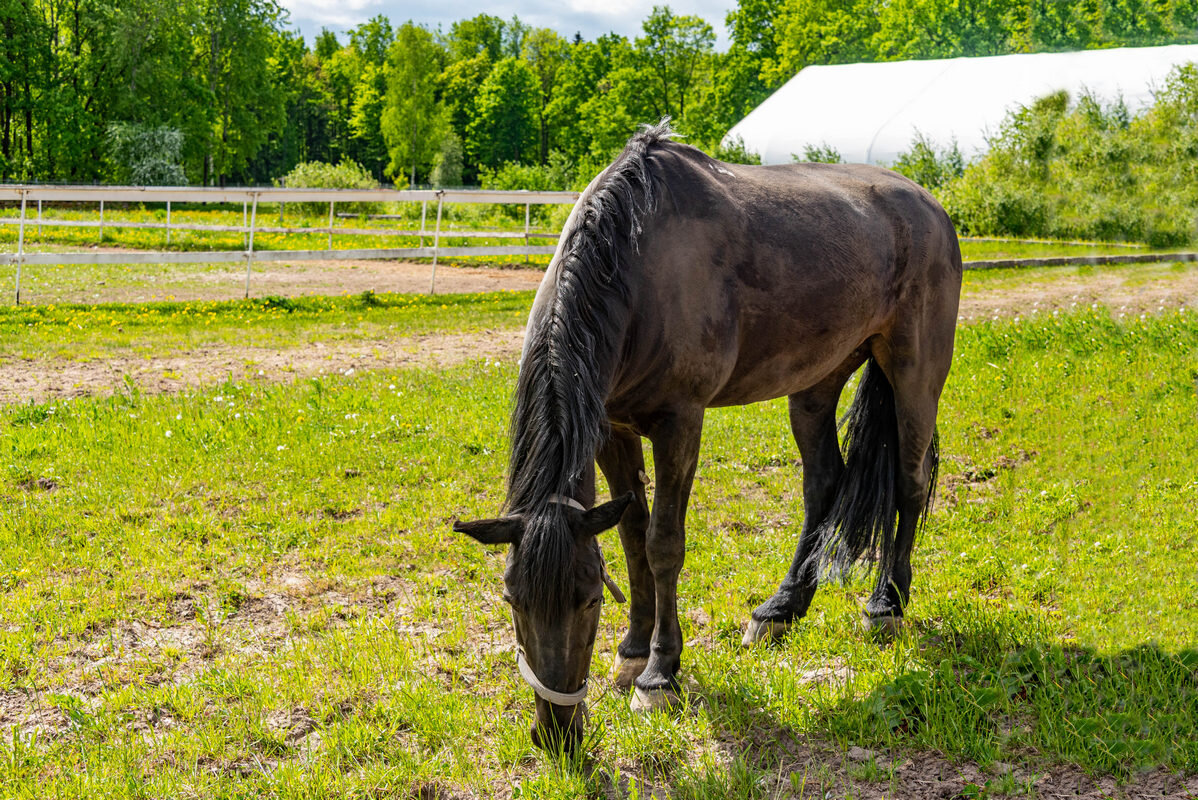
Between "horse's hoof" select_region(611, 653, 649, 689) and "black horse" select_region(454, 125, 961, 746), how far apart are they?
0.01 meters

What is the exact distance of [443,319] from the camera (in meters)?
12.6

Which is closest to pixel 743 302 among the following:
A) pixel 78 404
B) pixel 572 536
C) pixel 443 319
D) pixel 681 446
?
pixel 681 446

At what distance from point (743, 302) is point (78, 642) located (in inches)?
127

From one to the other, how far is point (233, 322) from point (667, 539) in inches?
385

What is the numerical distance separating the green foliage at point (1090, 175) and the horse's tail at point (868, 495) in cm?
1129

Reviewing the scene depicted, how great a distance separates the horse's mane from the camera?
2.68 meters

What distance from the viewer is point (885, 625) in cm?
429

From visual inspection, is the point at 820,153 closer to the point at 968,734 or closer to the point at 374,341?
the point at 374,341

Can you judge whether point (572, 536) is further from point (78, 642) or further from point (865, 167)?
point (865, 167)

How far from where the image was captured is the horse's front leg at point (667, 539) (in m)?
3.49

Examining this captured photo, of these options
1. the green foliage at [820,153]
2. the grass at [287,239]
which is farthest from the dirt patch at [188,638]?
Result: the green foliage at [820,153]

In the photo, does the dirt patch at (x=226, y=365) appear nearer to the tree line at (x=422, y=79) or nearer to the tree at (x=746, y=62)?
the tree line at (x=422, y=79)

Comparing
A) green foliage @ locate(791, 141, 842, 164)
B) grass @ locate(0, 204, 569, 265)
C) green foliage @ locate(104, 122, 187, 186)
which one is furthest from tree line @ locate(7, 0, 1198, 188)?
grass @ locate(0, 204, 569, 265)

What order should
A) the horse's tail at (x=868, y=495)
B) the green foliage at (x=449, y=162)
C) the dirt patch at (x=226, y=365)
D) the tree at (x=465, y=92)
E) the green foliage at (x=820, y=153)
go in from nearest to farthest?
the horse's tail at (x=868, y=495)
the dirt patch at (x=226, y=365)
the green foliage at (x=820, y=153)
the green foliage at (x=449, y=162)
the tree at (x=465, y=92)
